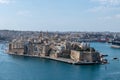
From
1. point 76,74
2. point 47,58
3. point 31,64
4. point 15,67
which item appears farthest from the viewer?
point 47,58

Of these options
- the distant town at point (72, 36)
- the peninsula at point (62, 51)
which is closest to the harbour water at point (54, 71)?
the peninsula at point (62, 51)

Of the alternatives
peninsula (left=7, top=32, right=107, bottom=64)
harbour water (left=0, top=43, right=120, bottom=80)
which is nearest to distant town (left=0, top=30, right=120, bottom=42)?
peninsula (left=7, top=32, right=107, bottom=64)

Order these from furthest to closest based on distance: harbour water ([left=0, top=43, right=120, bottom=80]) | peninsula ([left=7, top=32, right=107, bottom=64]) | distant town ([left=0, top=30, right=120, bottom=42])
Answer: distant town ([left=0, top=30, right=120, bottom=42]) → peninsula ([left=7, top=32, right=107, bottom=64]) → harbour water ([left=0, top=43, right=120, bottom=80])

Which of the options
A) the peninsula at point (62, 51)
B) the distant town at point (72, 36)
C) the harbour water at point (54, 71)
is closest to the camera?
the harbour water at point (54, 71)

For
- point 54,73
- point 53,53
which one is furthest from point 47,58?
point 54,73

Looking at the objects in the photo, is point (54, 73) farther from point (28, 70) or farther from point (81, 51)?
point (81, 51)

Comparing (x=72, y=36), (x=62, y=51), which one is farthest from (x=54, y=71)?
(x=72, y=36)

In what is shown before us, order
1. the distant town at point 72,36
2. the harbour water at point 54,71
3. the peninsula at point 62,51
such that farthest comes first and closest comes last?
the distant town at point 72,36
the peninsula at point 62,51
the harbour water at point 54,71

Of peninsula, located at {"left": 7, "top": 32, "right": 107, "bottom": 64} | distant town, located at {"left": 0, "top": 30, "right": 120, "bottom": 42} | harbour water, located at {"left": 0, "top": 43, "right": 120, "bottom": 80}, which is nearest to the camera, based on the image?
harbour water, located at {"left": 0, "top": 43, "right": 120, "bottom": 80}

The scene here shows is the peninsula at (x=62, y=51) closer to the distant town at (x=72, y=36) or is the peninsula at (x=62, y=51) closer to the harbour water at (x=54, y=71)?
the harbour water at (x=54, y=71)

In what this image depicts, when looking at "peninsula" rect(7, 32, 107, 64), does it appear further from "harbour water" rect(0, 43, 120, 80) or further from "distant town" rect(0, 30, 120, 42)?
"distant town" rect(0, 30, 120, 42)

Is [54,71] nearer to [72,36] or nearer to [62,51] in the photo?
Result: [62,51]
